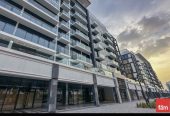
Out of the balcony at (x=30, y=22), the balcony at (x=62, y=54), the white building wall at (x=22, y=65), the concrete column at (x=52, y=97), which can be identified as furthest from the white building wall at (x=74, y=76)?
the balcony at (x=30, y=22)

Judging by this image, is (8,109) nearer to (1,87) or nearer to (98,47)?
(1,87)

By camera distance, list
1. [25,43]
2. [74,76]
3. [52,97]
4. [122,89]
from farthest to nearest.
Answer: [122,89] → [25,43] → [74,76] → [52,97]

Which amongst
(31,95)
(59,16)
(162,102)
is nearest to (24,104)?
(31,95)

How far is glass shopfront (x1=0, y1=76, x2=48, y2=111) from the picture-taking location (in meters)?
14.3

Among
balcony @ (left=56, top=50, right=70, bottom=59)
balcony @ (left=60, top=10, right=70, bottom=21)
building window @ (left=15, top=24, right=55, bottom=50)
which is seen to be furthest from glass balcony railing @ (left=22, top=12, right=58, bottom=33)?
balcony @ (left=60, top=10, right=70, bottom=21)

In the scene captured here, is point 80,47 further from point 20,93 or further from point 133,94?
point 133,94

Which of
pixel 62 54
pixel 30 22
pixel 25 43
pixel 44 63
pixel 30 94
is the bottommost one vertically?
pixel 30 94

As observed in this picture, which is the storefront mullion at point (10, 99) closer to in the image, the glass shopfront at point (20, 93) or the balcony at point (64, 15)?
the glass shopfront at point (20, 93)

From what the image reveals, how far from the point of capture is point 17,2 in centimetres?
2025

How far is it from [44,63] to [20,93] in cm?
543

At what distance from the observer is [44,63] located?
14.6 meters

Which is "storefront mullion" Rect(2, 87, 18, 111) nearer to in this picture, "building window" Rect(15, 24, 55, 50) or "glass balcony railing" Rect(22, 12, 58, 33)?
"building window" Rect(15, 24, 55, 50)
